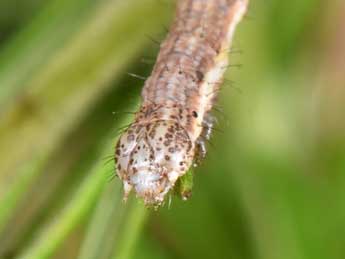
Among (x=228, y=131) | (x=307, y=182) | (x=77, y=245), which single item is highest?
(x=228, y=131)

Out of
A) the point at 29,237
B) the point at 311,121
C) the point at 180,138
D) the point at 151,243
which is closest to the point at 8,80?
the point at 29,237

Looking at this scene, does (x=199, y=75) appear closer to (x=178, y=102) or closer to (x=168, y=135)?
(x=178, y=102)

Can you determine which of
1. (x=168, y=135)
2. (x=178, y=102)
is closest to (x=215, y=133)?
(x=178, y=102)

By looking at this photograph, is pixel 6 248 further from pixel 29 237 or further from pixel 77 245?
pixel 77 245

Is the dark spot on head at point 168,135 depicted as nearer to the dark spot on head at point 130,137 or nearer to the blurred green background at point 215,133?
the dark spot on head at point 130,137

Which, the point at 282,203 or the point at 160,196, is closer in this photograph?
the point at 160,196

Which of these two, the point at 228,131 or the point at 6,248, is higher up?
the point at 228,131
